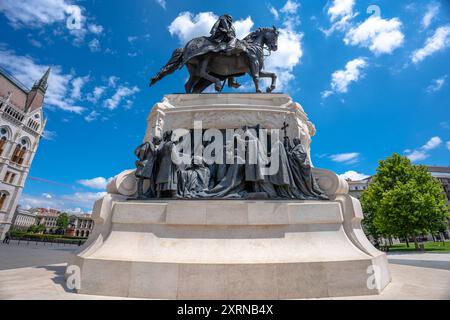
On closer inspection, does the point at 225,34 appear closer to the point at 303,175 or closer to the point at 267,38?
the point at 267,38

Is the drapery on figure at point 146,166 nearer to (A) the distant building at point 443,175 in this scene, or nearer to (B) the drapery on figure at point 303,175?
(B) the drapery on figure at point 303,175

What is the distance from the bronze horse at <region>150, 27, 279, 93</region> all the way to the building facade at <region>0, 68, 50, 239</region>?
6886cm

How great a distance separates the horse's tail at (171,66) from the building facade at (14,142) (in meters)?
67.8

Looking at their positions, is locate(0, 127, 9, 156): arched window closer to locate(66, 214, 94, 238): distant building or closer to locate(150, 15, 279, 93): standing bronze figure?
locate(150, 15, 279, 93): standing bronze figure

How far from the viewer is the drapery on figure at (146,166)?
6.47 m

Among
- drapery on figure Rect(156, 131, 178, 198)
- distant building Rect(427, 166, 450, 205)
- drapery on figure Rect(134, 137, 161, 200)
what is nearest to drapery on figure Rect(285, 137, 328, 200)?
drapery on figure Rect(156, 131, 178, 198)

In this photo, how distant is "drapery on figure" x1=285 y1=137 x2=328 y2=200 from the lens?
6.33 metres

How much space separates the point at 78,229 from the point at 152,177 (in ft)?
496

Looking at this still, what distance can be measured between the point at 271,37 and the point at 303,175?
7752 millimetres

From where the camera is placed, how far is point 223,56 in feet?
34.4

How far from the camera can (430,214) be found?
86.0 ft

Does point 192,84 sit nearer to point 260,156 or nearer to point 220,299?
point 260,156

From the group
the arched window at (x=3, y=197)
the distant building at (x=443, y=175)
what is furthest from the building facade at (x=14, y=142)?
the distant building at (x=443, y=175)
